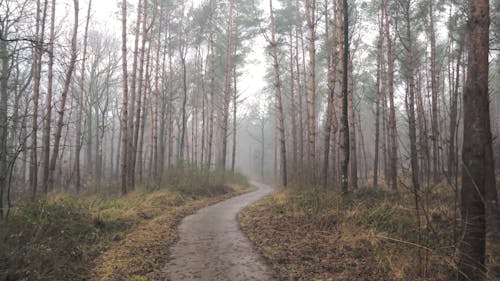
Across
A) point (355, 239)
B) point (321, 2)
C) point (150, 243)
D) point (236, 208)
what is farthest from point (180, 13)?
point (355, 239)

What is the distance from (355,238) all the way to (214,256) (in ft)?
8.52

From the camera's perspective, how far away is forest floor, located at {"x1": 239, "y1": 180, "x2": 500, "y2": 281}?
3.71m

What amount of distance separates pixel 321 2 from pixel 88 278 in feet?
50.2

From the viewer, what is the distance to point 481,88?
126 inches

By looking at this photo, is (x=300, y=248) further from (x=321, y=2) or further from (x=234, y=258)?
(x=321, y=2)

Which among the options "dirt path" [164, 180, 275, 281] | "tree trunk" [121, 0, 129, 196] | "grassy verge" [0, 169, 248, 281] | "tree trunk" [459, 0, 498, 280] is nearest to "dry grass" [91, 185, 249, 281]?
"grassy verge" [0, 169, 248, 281]

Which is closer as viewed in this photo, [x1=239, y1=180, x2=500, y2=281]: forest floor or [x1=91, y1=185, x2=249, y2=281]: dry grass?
[x1=239, y1=180, x2=500, y2=281]: forest floor

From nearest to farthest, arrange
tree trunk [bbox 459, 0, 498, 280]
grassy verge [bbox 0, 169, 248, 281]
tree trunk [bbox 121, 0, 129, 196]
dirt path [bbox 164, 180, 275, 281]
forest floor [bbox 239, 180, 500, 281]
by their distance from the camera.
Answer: tree trunk [bbox 459, 0, 498, 280]
forest floor [bbox 239, 180, 500, 281]
grassy verge [bbox 0, 169, 248, 281]
dirt path [bbox 164, 180, 275, 281]
tree trunk [bbox 121, 0, 129, 196]

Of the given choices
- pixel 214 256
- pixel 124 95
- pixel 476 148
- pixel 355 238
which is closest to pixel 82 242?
pixel 214 256

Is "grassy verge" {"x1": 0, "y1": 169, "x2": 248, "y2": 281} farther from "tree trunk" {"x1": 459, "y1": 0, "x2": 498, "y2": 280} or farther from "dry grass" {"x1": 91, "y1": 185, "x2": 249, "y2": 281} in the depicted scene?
"tree trunk" {"x1": 459, "y1": 0, "x2": 498, "y2": 280}

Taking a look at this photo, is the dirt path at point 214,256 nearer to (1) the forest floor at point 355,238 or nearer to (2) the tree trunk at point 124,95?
(1) the forest floor at point 355,238

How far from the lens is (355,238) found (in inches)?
198

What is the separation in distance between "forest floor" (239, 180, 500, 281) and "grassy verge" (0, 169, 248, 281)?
2.06 m

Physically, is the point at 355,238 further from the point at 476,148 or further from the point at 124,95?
the point at 124,95
